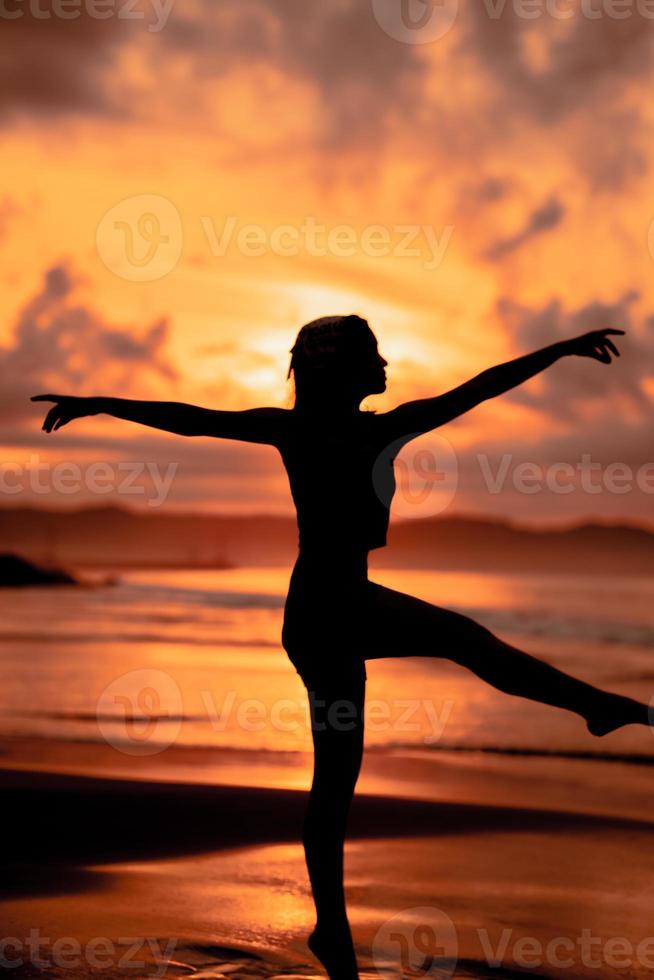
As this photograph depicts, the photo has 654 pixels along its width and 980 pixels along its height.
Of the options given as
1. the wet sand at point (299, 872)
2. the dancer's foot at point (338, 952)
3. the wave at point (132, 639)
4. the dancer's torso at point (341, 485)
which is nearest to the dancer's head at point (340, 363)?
the dancer's torso at point (341, 485)

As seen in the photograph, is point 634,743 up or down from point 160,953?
up

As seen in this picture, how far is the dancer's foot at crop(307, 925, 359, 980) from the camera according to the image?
11.6ft

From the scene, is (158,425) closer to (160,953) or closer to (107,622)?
(160,953)

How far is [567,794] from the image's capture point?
8617mm

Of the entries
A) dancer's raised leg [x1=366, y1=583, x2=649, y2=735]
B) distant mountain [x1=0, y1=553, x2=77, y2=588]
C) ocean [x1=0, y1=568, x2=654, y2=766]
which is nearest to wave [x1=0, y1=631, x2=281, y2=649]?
ocean [x1=0, y1=568, x2=654, y2=766]

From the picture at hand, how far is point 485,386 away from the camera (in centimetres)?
337

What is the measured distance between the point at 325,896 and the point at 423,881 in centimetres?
233

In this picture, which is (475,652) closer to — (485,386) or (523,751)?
(485,386)

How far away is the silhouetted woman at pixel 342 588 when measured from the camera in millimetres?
3486

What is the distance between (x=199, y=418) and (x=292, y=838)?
3979mm

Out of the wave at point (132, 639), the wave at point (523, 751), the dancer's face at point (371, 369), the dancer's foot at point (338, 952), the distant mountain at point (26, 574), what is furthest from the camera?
the distant mountain at point (26, 574)

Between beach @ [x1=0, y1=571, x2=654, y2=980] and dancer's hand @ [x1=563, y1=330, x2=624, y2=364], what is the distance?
93.0 inches

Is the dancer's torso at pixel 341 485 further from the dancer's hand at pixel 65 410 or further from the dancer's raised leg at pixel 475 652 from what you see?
the dancer's hand at pixel 65 410

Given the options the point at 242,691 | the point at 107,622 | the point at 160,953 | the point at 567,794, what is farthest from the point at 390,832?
the point at 107,622
